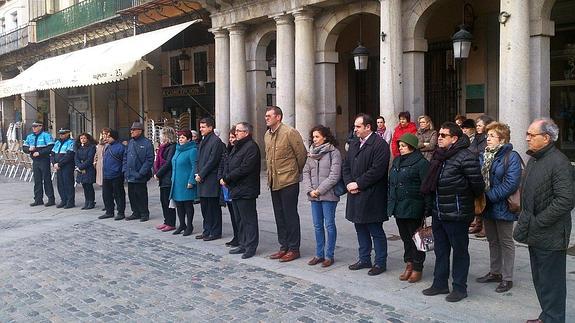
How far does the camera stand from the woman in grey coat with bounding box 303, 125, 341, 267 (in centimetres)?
695

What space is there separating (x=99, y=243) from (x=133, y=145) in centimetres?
221

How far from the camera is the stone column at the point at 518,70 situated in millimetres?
10094

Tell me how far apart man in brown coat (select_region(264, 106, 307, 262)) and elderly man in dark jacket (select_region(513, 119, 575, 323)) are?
313 cm

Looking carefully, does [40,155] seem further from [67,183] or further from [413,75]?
[413,75]

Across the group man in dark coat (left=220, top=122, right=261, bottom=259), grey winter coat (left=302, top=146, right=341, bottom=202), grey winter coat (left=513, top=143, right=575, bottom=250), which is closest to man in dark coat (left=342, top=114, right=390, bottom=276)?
grey winter coat (left=302, top=146, right=341, bottom=202)

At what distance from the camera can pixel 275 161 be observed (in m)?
7.32

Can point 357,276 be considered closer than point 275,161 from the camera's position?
Yes

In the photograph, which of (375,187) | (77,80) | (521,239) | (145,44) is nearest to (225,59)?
(145,44)

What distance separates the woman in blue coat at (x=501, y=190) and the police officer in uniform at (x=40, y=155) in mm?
10126

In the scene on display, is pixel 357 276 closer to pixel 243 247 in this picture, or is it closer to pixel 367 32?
pixel 243 247

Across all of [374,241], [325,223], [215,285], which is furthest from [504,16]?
[215,285]

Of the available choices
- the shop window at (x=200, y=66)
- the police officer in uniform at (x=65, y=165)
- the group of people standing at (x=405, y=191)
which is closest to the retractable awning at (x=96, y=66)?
the police officer in uniform at (x=65, y=165)

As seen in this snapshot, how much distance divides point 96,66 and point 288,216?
1026cm

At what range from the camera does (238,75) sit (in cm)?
1681
